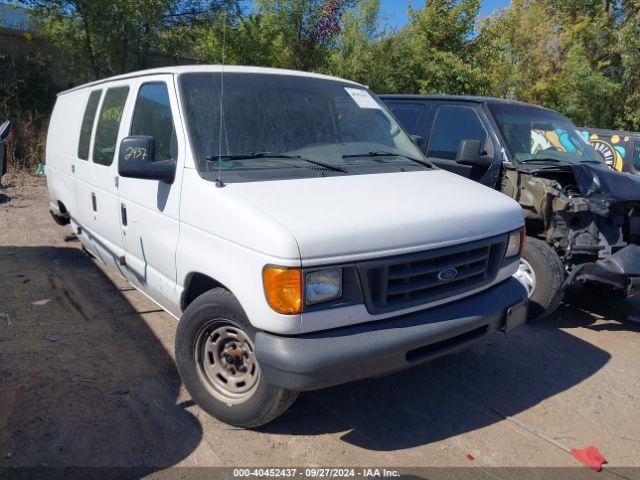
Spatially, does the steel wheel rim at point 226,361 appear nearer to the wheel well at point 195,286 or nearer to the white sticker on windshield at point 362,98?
the wheel well at point 195,286

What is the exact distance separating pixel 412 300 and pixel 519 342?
231 centimetres

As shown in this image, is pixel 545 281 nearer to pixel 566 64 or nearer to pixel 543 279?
pixel 543 279

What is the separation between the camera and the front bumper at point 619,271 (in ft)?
15.9

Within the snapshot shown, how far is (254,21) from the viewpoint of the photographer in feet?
43.4

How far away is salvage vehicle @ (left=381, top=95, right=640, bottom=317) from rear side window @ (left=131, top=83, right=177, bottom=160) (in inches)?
90.8

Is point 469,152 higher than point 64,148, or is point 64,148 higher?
point 469,152

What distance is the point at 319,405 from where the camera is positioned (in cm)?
372

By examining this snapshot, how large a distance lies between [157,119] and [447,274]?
2.30 metres

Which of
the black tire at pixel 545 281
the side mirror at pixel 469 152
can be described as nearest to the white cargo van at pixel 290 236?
the side mirror at pixel 469 152

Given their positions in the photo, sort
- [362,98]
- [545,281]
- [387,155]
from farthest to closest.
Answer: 1. [545,281]
2. [362,98]
3. [387,155]

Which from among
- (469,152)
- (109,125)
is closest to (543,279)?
Result: (469,152)

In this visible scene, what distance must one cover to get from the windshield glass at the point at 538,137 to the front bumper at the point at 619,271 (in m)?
1.31

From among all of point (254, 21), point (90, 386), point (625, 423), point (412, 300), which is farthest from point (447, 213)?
point (254, 21)

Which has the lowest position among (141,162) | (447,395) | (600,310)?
(600,310)
